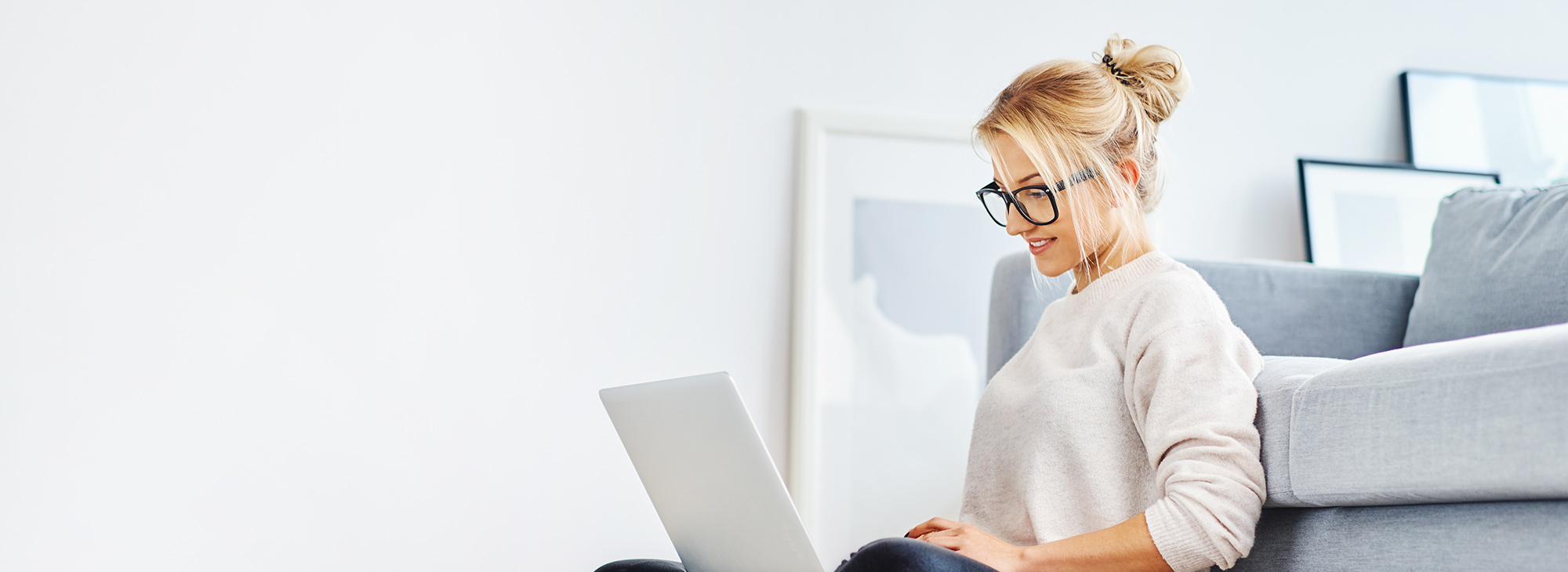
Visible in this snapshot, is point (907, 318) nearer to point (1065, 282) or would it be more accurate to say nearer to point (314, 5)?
point (1065, 282)

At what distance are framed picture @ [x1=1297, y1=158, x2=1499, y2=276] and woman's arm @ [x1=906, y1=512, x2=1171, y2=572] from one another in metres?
1.72

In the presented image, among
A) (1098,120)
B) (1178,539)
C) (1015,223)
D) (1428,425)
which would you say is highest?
(1098,120)

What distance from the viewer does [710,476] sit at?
0.91m

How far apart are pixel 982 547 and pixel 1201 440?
21 centimetres

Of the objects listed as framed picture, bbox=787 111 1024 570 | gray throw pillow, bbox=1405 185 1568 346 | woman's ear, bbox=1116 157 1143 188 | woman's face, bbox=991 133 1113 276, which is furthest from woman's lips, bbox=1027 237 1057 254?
framed picture, bbox=787 111 1024 570

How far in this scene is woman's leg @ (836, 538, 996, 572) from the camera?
2.30ft

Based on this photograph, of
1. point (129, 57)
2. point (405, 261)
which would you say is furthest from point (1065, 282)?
point (129, 57)

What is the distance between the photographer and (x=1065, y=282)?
1548 mm

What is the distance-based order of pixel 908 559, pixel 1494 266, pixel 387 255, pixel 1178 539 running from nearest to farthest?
pixel 908 559 → pixel 1178 539 → pixel 1494 266 → pixel 387 255

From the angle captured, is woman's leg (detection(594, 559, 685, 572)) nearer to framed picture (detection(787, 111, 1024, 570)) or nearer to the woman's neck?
the woman's neck

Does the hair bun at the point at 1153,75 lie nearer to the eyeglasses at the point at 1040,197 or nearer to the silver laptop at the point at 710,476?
the eyeglasses at the point at 1040,197

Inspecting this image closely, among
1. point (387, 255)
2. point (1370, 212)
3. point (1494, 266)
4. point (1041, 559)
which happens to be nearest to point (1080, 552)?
point (1041, 559)

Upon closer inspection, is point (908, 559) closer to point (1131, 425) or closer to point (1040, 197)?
point (1131, 425)

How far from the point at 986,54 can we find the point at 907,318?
648 mm
